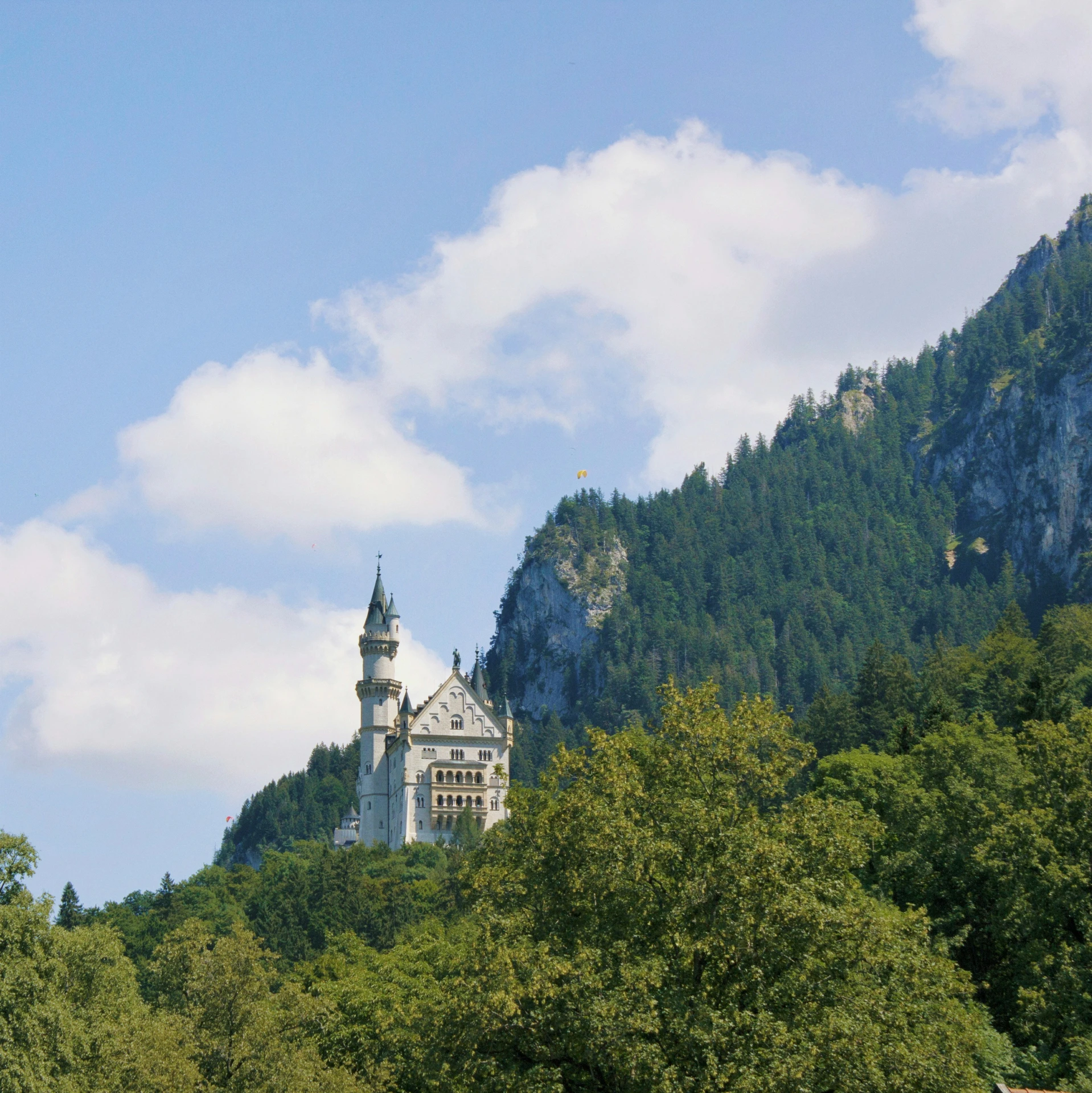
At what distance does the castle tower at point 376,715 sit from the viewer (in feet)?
502

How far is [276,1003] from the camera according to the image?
50156mm

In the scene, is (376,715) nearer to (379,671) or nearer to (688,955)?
(379,671)

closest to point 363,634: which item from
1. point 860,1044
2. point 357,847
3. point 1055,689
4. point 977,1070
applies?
point 357,847

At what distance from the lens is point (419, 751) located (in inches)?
5733

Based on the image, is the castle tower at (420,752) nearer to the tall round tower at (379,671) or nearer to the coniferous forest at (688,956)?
the tall round tower at (379,671)

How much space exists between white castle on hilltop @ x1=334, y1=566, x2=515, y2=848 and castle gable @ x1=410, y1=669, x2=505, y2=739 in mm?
75

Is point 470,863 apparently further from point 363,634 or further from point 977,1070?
point 363,634

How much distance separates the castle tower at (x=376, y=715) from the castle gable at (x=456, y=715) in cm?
718

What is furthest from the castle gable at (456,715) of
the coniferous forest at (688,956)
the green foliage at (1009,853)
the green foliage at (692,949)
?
the green foliage at (692,949)

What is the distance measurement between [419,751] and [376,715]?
30.9 ft

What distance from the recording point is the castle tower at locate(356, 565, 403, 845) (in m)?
153

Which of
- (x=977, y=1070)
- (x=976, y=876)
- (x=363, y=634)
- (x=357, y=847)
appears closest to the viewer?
(x=977, y=1070)

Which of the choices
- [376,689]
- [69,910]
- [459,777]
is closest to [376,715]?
[376,689]

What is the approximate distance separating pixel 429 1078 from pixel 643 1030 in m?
6.85
